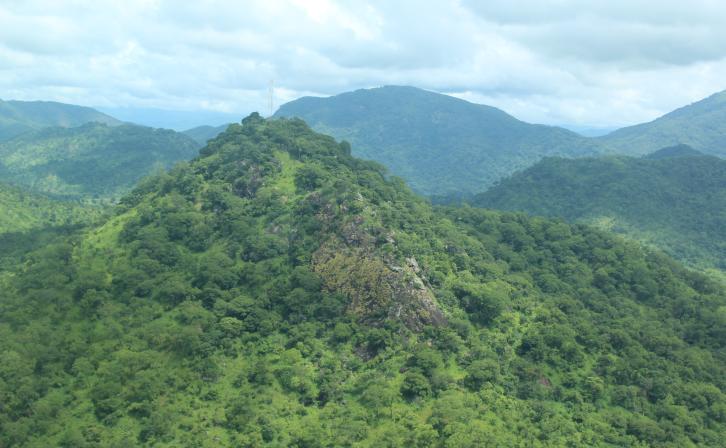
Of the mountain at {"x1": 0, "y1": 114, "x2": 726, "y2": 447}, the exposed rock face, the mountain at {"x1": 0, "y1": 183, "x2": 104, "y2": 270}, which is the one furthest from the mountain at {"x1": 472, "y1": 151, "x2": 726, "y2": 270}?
the mountain at {"x1": 0, "y1": 183, "x2": 104, "y2": 270}

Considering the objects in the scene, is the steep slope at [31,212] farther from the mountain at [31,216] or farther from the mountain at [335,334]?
the mountain at [335,334]

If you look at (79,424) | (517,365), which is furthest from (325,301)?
(79,424)

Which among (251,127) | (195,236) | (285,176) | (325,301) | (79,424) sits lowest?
(79,424)

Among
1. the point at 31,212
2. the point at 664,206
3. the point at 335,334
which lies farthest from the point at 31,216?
the point at 664,206

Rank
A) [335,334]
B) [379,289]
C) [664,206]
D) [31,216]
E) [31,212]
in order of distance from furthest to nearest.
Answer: [664,206] < [31,212] < [31,216] < [379,289] < [335,334]

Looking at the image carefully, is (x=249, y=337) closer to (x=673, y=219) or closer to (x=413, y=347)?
(x=413, y=347)

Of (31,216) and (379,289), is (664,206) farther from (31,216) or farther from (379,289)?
(31,216)

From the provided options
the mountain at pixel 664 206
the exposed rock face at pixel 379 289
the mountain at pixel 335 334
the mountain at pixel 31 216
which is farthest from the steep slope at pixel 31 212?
the mountain at pixel 664 206

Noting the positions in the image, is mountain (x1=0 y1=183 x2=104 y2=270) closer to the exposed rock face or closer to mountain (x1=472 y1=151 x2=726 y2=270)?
the exposed rock face
